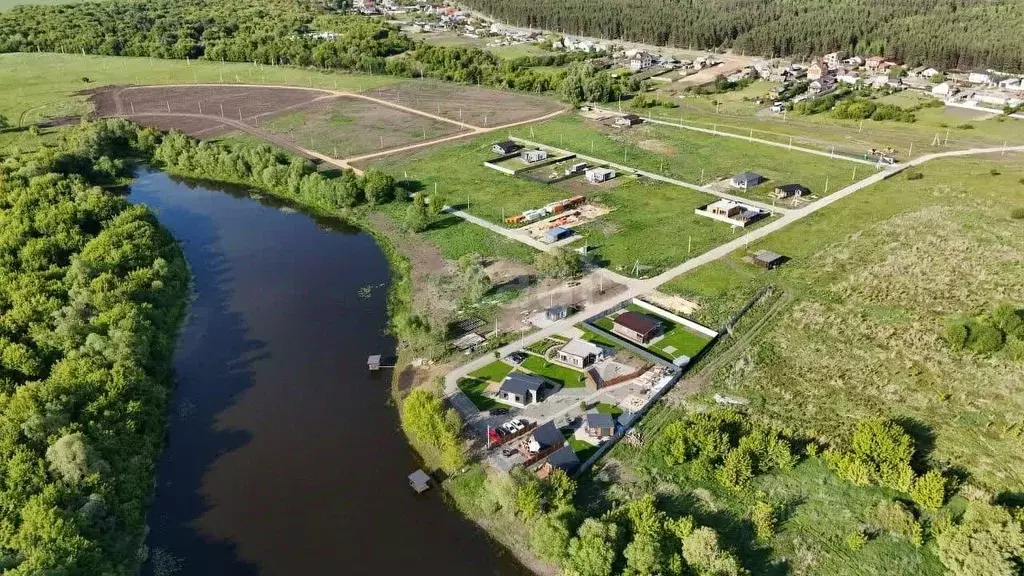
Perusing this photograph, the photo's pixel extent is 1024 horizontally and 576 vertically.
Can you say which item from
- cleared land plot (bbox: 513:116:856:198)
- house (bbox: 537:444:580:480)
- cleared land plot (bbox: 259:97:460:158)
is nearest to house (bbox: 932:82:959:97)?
cleared land plot (bbox: 513:116:856:198)

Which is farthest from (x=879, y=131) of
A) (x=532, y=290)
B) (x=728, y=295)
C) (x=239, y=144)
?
(x=239, y=144)

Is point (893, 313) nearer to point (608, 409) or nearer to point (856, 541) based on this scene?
point (856, 541)

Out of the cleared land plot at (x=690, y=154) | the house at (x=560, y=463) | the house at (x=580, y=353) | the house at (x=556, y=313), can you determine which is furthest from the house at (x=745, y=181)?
the house at (x=560, y=463)

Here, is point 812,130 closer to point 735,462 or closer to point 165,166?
point 735,462

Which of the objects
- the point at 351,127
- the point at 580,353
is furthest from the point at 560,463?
the point at 351,127

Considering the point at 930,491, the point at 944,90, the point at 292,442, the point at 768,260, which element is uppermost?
the point at 944,90

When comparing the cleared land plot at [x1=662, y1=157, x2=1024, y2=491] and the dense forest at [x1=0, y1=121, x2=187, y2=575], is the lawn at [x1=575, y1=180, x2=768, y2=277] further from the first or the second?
the dense forest at [x1=0, y1=121, x2=187, y2=575]
